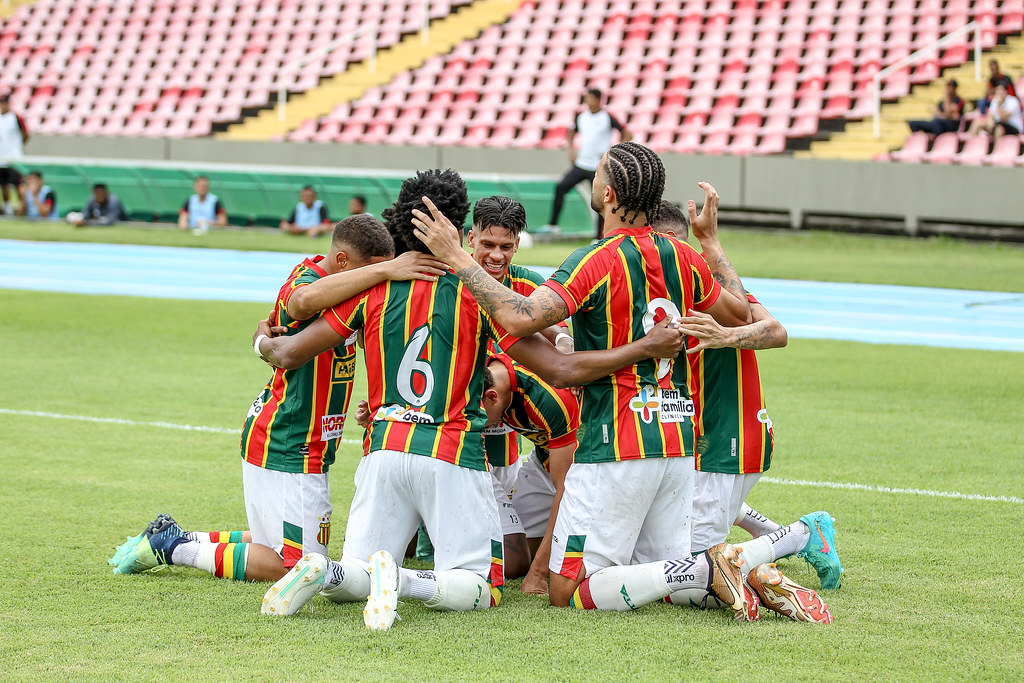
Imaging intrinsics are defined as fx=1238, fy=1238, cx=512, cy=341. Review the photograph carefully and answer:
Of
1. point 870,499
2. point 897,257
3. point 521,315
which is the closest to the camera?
point 521,315

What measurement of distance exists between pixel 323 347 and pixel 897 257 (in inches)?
636

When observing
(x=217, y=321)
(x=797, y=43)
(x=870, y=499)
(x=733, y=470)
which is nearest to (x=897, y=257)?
(x=797, y=43)

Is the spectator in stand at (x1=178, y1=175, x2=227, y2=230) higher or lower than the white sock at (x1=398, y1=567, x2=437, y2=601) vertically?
lower

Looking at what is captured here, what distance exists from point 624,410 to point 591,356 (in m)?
0.24

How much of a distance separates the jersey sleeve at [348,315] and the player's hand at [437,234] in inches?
14.6

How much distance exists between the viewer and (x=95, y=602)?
15.9 feet

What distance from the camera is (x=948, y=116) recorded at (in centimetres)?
2209

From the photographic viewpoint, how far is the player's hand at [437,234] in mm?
4512

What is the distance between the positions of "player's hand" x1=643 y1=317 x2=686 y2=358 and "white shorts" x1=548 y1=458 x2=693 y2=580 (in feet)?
1.31

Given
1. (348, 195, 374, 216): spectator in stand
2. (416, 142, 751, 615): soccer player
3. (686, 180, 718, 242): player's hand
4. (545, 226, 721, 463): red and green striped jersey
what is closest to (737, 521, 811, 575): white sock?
(416, 142, 751, 615): soccer player

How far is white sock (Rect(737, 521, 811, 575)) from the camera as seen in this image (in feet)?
15.4

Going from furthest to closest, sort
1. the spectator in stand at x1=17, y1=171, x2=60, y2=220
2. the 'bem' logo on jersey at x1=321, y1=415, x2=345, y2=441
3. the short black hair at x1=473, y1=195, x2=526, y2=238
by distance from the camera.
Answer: the spectator in stand at x1=17, y1=171, x2=60, y2=220 → the short black hair at x1=473, y1=195, x2=526, y2=238 → the 'bem' logo on jersey at x1=321, y1=415, x2=345, y2=441

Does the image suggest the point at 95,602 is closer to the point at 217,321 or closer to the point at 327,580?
the point at 327,580

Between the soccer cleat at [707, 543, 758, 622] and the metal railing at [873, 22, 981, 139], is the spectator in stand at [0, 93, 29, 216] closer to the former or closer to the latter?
the metal railing at [873, 22, 981, 139]
